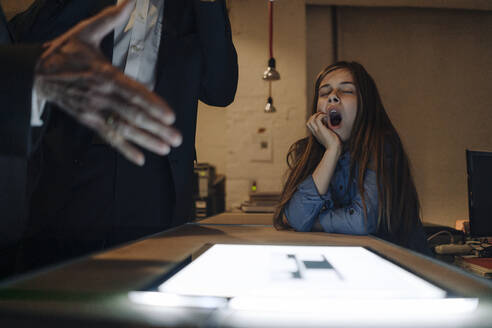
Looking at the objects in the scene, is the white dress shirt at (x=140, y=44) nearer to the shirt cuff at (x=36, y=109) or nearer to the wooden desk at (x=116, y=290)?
the shirt cuff at (x=36, y=109)

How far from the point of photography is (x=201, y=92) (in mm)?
1099

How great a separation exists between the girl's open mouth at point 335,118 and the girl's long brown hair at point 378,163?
0.06 metres

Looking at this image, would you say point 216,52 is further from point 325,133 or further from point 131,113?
point 131,113

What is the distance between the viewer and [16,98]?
0.46 m

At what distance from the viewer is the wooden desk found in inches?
10.8

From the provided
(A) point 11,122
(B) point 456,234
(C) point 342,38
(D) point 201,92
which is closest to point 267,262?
(A) point 11,122

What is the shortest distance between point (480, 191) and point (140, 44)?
4.47 feet

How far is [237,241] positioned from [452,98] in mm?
3722

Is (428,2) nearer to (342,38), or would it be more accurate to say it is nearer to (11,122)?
(342,38)

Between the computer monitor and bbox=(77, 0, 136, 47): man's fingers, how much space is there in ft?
4.37

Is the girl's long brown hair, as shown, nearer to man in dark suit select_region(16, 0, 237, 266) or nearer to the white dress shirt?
man in dark suit select_region(16, 0, 237, 266)

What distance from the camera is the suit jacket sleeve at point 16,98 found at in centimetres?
46

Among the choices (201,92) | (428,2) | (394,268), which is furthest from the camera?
(428,2)

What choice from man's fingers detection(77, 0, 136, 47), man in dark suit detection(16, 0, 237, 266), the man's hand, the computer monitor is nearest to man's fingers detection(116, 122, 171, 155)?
the man's hand
